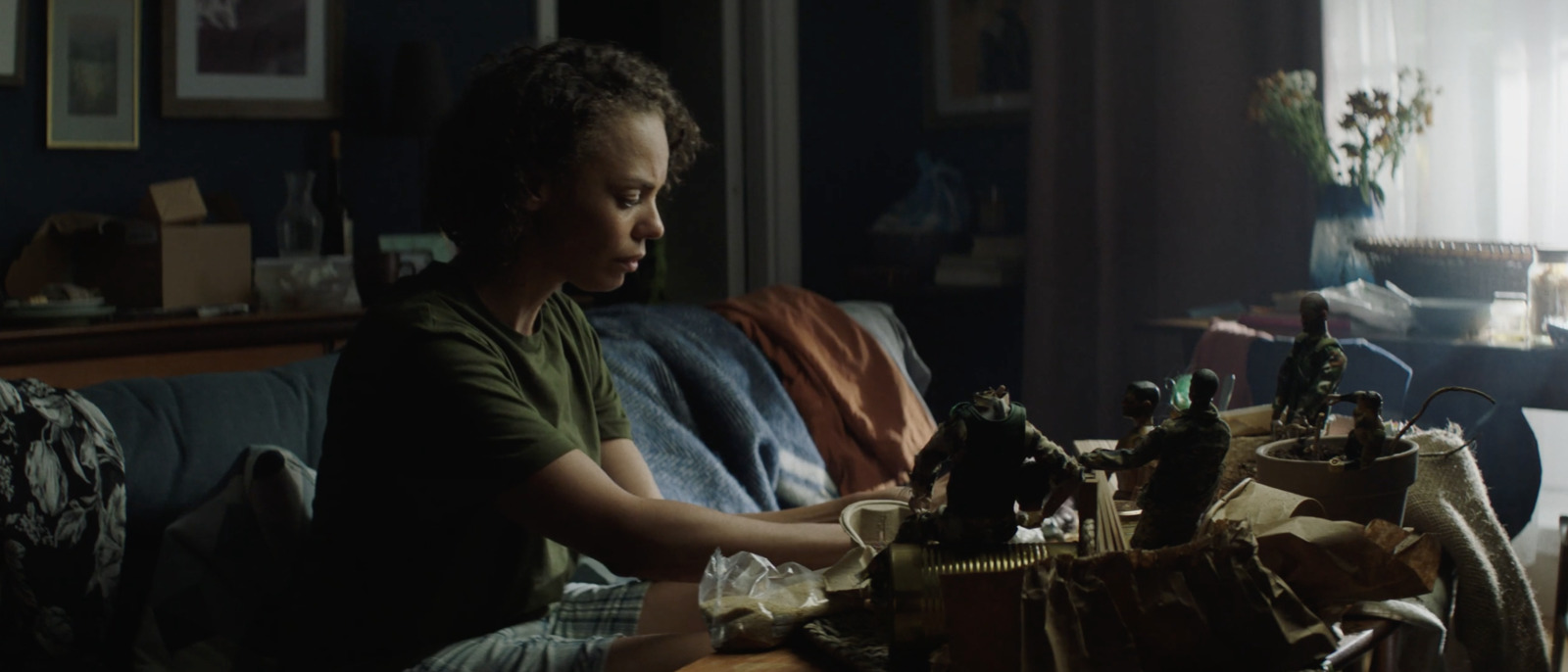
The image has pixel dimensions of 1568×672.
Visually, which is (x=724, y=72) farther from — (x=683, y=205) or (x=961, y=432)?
(x=961, y=432)

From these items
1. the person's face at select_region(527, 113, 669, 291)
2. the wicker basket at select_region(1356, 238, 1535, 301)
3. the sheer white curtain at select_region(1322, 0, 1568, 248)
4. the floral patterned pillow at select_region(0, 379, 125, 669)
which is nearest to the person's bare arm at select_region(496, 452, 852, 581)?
the person's face at select_region(527, 113, 669, 291)

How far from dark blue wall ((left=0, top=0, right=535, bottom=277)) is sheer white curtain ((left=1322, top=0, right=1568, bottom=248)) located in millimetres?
2234

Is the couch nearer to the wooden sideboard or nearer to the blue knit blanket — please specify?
the blue knit blanket

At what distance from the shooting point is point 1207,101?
3475 mm

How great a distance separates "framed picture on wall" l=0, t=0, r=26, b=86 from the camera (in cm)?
292

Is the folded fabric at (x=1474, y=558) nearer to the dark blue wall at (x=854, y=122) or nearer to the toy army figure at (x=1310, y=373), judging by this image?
the toy army figure at (x=1310, y=373)

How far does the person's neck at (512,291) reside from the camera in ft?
4.59

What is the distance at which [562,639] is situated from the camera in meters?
1.38

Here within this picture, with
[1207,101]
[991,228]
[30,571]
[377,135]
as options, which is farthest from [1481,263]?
[377,135]

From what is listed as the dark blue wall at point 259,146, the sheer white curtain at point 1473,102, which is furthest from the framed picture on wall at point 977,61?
the dark blue wall at point 259,146

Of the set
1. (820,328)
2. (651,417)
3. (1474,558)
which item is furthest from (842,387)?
(1474,558)

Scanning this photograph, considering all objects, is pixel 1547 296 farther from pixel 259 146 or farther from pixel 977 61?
pixel 259 146

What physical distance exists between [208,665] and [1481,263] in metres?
2.27

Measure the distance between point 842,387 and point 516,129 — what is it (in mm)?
1450
